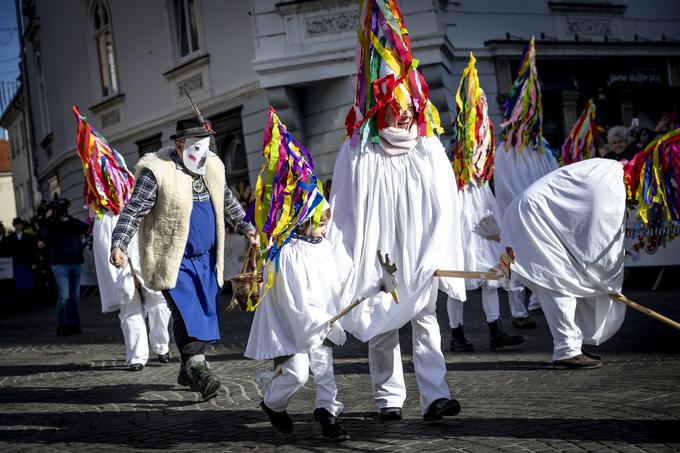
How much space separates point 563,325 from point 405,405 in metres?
1.52

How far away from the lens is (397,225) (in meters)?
6.04

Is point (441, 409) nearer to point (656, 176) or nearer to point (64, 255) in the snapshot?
point (656, 176)

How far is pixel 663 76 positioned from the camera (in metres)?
23.5

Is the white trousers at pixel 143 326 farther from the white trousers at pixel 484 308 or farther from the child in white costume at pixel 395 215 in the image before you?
the child in white costume at pixel 395 215

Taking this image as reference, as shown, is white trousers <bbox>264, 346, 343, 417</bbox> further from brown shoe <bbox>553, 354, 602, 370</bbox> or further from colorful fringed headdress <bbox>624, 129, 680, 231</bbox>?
colorful fringed headdress <bbox>624, 129, 680, 231</bbox>

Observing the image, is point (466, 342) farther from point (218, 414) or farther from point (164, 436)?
point (164, 436)

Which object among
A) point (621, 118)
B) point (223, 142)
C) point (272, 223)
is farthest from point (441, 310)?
point (621, 118)

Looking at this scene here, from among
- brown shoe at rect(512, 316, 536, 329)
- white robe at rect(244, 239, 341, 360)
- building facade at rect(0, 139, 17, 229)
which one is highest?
building facade at rect(0, 139, 17, 229)

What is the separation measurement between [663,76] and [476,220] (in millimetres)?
16028

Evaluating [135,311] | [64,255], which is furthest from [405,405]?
[64,255]

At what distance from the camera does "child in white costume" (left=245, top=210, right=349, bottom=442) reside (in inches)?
219

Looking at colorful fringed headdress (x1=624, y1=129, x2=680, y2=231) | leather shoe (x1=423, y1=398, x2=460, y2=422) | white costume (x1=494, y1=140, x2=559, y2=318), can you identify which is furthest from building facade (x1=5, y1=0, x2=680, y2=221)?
leather shoe (x1=423, y1=398, x2=460, y2=422)

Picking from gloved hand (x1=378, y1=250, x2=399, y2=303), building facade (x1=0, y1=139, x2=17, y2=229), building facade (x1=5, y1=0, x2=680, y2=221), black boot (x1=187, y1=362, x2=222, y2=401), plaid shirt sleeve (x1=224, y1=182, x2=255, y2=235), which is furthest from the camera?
building facade (x1=0, y1=139, x2=17, y2=229)

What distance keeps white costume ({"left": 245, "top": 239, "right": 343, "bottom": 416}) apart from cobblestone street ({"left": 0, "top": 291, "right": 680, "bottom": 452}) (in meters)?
0.30
